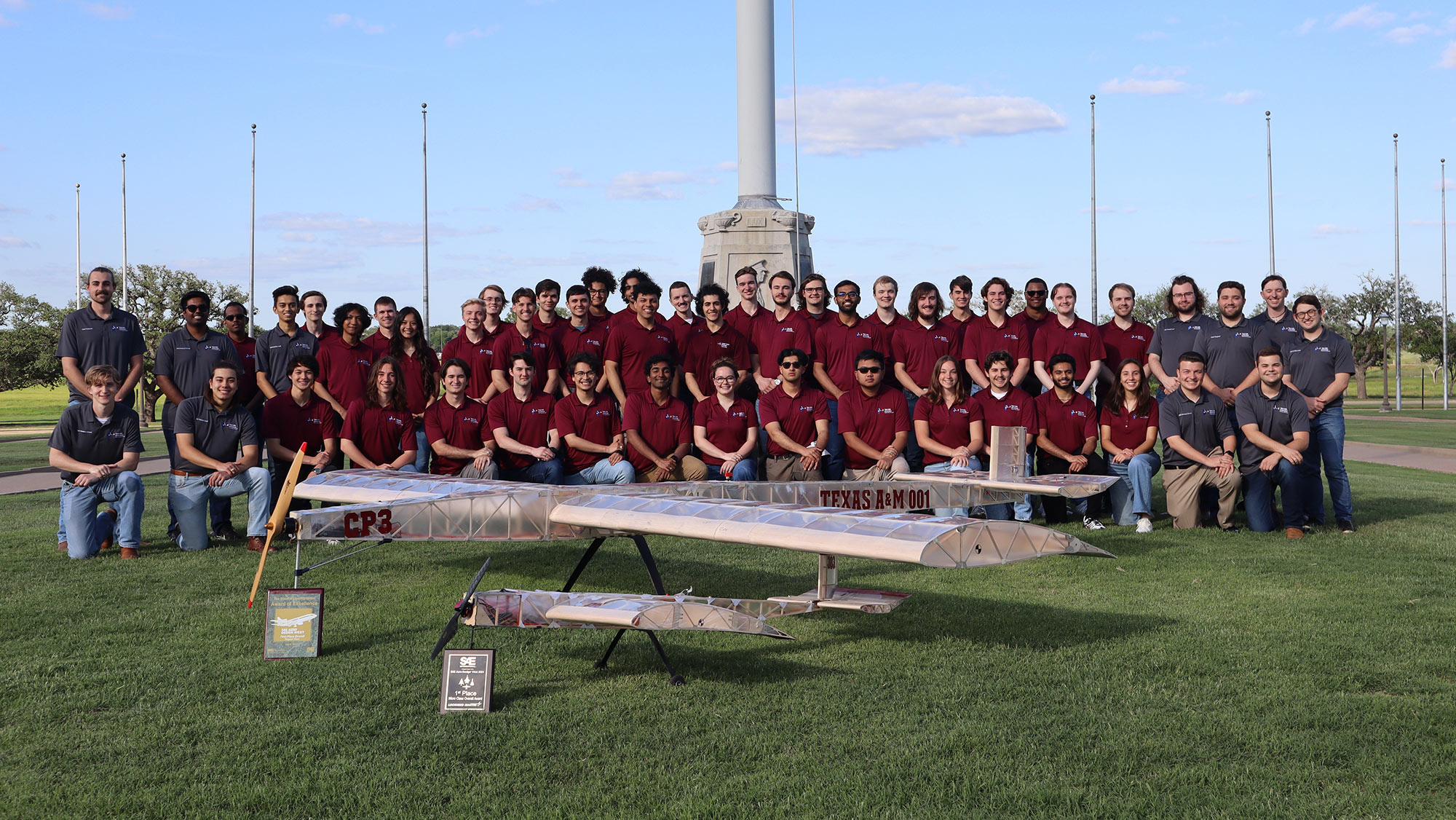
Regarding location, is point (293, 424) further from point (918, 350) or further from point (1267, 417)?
point (1267, 417)

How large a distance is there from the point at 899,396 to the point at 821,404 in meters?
0.73

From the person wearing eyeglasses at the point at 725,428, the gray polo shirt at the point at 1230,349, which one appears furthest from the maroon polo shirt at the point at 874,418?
the gray polo shirt at the point at 1230,349

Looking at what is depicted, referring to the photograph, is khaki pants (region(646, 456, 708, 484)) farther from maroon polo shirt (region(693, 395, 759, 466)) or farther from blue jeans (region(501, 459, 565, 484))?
blue jeans (region(501, 459, 565, 484))

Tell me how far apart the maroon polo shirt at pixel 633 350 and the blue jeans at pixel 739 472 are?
4.13ft

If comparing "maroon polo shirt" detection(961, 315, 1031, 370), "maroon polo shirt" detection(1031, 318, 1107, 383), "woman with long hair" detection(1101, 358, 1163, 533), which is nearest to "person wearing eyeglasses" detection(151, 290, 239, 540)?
"maroon polo shirt" detection(961, 315, 1031, 370)

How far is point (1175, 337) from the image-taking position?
35.6 ft

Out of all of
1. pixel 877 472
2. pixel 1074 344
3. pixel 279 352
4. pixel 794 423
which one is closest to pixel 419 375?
pixel 279 352

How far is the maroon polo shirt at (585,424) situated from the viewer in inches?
382

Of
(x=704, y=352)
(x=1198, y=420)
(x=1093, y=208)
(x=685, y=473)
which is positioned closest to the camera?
(x=685, y=473)

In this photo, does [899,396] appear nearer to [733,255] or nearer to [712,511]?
[712,511]

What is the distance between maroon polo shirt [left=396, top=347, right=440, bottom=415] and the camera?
416 inches

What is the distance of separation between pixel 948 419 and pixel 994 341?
1.45m

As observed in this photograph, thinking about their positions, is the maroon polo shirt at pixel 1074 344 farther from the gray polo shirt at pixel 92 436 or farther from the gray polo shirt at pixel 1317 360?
the gray polo shirt at pixel 92 436

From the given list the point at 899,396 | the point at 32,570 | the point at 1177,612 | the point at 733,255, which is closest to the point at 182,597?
the point at 32,570
